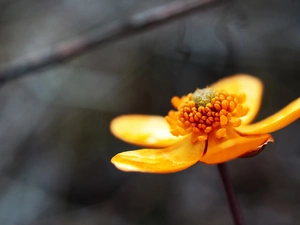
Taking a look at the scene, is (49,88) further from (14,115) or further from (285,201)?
(285,201)

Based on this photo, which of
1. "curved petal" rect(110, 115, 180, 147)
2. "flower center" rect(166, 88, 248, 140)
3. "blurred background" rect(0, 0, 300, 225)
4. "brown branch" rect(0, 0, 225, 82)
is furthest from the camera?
"blurred background" rect(0, 0, 300, 225)

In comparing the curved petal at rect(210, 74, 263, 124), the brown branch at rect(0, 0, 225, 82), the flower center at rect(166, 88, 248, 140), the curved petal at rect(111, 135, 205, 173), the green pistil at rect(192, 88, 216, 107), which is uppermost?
the brown branch at rect(0, 0, 225, 82)

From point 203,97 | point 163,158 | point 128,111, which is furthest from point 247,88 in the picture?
point 128,111

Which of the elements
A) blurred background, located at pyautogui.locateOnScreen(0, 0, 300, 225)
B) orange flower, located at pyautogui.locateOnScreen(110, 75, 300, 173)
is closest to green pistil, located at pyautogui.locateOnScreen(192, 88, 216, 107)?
orange flower, located at pyautogui.locateOnScreen(110, 75, 300, 173)

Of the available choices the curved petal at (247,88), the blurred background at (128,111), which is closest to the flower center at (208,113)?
the curved petal at (247,88)

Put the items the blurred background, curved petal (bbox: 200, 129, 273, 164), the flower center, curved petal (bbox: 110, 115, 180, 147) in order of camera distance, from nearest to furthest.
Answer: curved petal (bbox: 200, 129, 273, 164)
the flower center
curved petal (bbox: 110, 115, 180, 147)
the blurred background

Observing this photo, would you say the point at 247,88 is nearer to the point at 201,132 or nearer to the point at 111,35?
the point at 201,132

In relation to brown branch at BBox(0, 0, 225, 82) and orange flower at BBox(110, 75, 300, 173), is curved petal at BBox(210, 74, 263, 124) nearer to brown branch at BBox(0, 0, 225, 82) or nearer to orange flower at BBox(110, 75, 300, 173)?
orange flower at BBox(110, 75, 300, 173)
